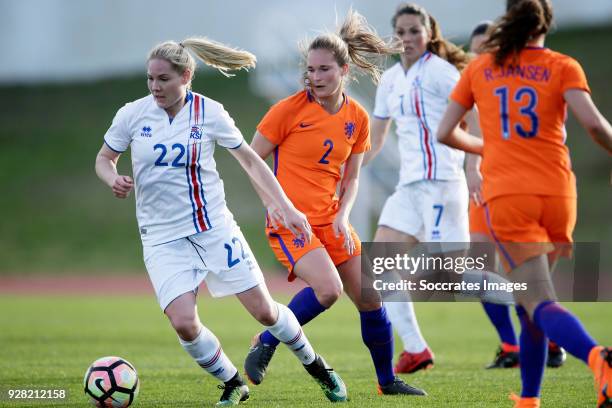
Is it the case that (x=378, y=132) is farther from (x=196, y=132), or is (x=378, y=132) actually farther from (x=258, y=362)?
(x=196, y=132)

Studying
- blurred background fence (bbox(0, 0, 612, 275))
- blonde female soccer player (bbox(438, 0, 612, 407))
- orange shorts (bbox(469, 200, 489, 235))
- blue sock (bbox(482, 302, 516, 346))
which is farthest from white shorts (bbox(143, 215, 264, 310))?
blurred background fence (bbox(0, 0, 612, 275))

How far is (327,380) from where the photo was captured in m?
5.45

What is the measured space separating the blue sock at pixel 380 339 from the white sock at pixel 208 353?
93 centimetres

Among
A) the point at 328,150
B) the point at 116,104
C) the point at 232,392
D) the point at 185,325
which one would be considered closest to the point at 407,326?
the point at 328,150

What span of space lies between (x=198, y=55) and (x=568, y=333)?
2.55 meters

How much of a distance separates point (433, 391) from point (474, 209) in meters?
1.45

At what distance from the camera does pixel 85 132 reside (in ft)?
104

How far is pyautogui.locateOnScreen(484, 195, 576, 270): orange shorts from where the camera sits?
4.34 m

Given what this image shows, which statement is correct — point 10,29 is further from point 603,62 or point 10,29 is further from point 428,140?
point 428,140

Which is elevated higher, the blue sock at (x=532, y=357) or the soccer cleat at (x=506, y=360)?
the blue sock at (x=532, y=357)

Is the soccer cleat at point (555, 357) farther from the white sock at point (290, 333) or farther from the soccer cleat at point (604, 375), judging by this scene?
the soccer cleat at point (604, 375)

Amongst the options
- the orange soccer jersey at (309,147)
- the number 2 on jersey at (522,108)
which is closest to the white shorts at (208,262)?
the orange soccer jersey at (309,147)

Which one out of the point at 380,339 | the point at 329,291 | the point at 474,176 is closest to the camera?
the point at 329,291

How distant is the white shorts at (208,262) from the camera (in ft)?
16.7
